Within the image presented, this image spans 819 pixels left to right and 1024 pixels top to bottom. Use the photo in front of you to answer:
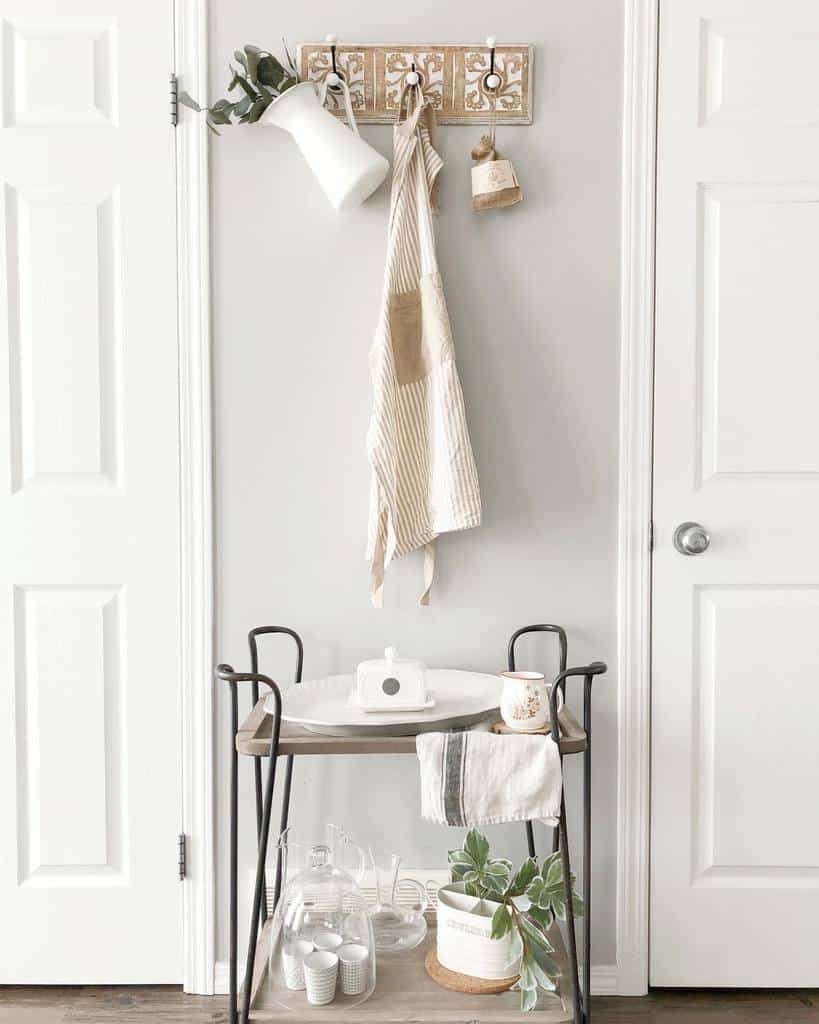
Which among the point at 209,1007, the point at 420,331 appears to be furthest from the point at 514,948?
the point at 420,331

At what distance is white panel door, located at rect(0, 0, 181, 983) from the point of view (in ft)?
5.70

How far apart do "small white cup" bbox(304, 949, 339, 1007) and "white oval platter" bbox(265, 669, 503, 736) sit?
35 centimetres

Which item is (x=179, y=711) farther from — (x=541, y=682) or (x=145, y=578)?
(x=541, y=682)

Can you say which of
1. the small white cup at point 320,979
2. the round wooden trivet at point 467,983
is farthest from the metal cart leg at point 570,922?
the small white cup at point 320,979

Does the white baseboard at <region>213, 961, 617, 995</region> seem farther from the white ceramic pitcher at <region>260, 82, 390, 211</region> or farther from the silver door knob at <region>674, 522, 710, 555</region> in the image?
the white ceramic pitcher at <region>260, 82, 390, 211</region>

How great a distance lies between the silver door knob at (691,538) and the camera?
5.69ft

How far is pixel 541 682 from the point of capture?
4.76ft

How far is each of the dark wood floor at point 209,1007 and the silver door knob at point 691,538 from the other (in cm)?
88

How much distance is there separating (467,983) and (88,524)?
1.08 metres

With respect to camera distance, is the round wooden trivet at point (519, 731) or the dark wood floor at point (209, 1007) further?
the dark wood floor at point (209, 1007)

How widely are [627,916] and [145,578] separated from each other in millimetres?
1157

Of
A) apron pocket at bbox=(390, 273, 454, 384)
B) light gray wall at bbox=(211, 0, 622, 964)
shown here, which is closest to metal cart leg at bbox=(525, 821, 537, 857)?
light gray wall at bbox=(211, 0, 622, 964)

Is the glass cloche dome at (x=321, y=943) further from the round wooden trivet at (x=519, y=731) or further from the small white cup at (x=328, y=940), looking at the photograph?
the round wooden trivet at (x=519, y=731)

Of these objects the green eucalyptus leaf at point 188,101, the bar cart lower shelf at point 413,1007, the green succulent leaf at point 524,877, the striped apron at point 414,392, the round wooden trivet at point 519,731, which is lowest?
the bar cart lower shelf at point 413,1007
